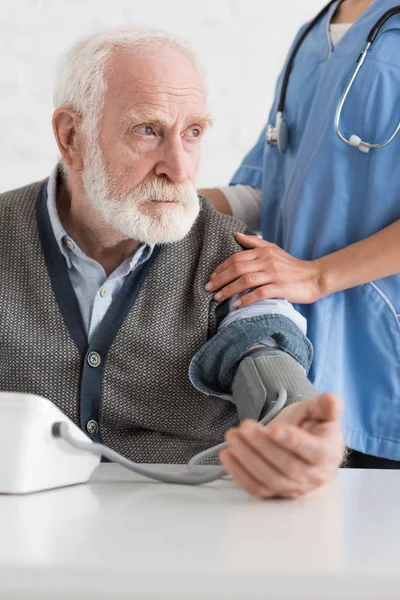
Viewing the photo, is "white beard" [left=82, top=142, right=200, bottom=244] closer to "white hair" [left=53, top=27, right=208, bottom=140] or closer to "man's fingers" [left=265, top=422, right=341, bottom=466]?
Result: "white hair" [left=53, top=27, right=208, bottom=140]

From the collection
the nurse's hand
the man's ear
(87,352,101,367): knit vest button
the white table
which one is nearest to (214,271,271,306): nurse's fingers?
the nurse's hand

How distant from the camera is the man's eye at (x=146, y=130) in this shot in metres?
1.35

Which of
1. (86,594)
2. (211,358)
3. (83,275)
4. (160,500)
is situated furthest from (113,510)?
(83,275)

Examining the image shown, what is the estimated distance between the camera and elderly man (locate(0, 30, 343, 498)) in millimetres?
1330

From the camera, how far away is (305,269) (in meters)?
1.39

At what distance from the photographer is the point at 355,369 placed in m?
1.49

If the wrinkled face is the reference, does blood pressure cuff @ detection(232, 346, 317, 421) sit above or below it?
below

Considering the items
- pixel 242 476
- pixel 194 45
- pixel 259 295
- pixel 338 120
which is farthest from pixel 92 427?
pixel 194 45

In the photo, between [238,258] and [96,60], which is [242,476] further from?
[96,60]

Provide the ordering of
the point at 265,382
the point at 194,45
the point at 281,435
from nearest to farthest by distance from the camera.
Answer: the point at 281,435 < the point at 265,382 < the point at 194,45

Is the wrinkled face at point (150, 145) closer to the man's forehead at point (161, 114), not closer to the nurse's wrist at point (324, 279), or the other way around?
the man's forehead at point (161, 114)

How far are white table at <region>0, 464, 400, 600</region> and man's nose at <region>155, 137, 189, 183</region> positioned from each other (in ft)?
1.79

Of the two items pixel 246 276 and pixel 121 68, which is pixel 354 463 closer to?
pixel 246 276

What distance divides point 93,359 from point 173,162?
319mm
